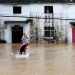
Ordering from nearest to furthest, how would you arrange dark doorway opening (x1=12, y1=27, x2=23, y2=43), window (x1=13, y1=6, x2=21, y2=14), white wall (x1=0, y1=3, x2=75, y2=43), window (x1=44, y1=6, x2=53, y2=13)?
1. white wall (x1=0, y1=3, x2=75, y2=43)
2. window (x1=44, y1=6, x2=53, y2=13)
3. dark doorway opening (x1=12, y1=27, x2=23, y2=43)
4. window (x1=13, y1=6, x2=21, y2=14)

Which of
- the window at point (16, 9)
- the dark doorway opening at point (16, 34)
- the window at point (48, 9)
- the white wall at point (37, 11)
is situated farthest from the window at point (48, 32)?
the window at point (16, 9)

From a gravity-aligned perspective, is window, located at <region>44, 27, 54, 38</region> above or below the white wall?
below

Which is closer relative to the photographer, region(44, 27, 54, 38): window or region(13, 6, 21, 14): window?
region(44, 27, 54, 38): window

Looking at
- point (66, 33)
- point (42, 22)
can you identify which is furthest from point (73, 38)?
point (42, 22)

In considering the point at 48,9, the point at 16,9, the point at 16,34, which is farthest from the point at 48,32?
the point at 16,9

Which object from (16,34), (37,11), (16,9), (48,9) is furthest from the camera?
(16,9)

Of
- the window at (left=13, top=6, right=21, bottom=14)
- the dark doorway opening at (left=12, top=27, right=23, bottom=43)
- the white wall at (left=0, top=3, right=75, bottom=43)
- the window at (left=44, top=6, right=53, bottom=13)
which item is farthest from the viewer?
the window at (left=13, top=6, right=21, bottom=14)

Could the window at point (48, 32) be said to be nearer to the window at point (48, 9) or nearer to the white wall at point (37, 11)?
the white wall at point (37, 11)

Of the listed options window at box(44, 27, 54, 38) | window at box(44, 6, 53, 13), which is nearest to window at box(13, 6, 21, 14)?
window at box(44, 6, 53, 13)

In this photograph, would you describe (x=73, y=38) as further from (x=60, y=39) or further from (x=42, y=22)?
(x=42, y=22)

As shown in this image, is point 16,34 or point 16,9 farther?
point 16,9

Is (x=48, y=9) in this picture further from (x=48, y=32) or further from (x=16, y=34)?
(x=16, y=34)

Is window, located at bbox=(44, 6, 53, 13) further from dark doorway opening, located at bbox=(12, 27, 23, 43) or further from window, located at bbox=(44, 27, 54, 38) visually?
dark doorway opening, located at bbox=(12, 27, 23, 43)

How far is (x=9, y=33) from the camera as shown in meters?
39.1
